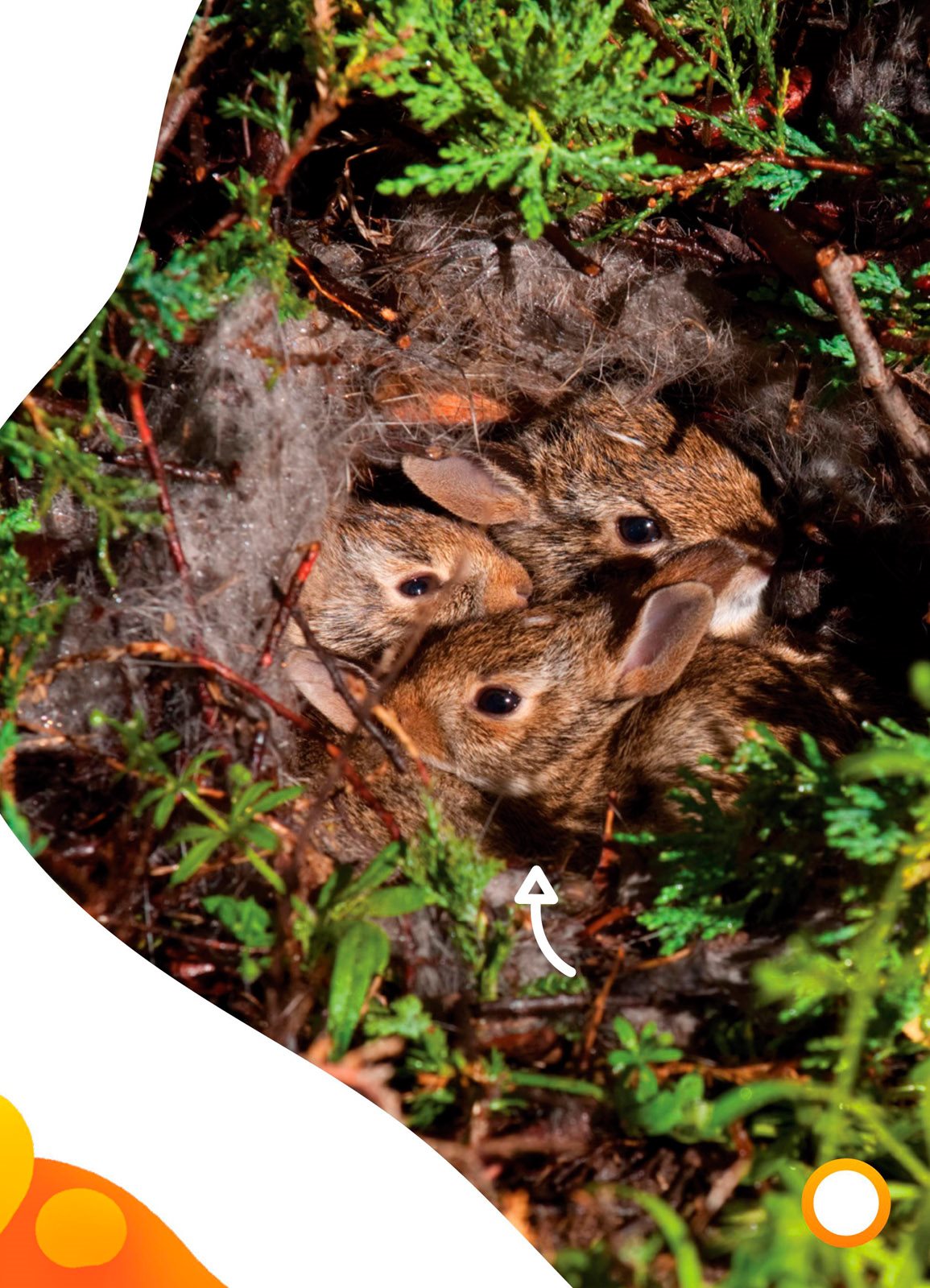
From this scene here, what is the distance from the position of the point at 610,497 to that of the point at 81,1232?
79.6 inches

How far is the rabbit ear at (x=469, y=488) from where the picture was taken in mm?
2787

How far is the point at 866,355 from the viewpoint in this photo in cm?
183

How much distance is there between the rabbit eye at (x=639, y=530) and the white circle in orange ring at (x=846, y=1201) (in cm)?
184

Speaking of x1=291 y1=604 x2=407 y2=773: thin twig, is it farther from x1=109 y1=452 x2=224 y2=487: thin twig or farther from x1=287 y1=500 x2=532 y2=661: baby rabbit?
x1=287 y1=500 x2=532 y2=661: baby rabbit

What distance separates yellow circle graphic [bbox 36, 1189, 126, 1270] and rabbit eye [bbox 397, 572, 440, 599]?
5.69 ft

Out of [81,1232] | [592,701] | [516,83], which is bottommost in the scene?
[592,701]

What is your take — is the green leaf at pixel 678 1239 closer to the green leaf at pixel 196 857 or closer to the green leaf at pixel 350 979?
the green leaf at pixel 350 979

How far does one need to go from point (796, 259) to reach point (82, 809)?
1.46 metres

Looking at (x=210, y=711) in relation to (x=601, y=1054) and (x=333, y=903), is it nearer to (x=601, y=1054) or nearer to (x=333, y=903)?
(x=333, y=903)

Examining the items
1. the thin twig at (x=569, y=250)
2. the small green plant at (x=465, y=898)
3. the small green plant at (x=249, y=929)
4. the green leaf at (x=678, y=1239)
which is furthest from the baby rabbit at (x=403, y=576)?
the green leaf at (x=678, y=1239)

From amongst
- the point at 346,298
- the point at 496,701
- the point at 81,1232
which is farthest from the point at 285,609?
the point at 81,1232

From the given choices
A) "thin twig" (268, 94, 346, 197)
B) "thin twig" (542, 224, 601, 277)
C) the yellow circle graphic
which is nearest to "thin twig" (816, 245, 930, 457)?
"thin twig" (542, 224, 601, 277)

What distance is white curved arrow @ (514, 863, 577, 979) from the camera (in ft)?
5.11

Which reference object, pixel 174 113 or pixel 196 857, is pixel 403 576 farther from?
pixel 196 857
